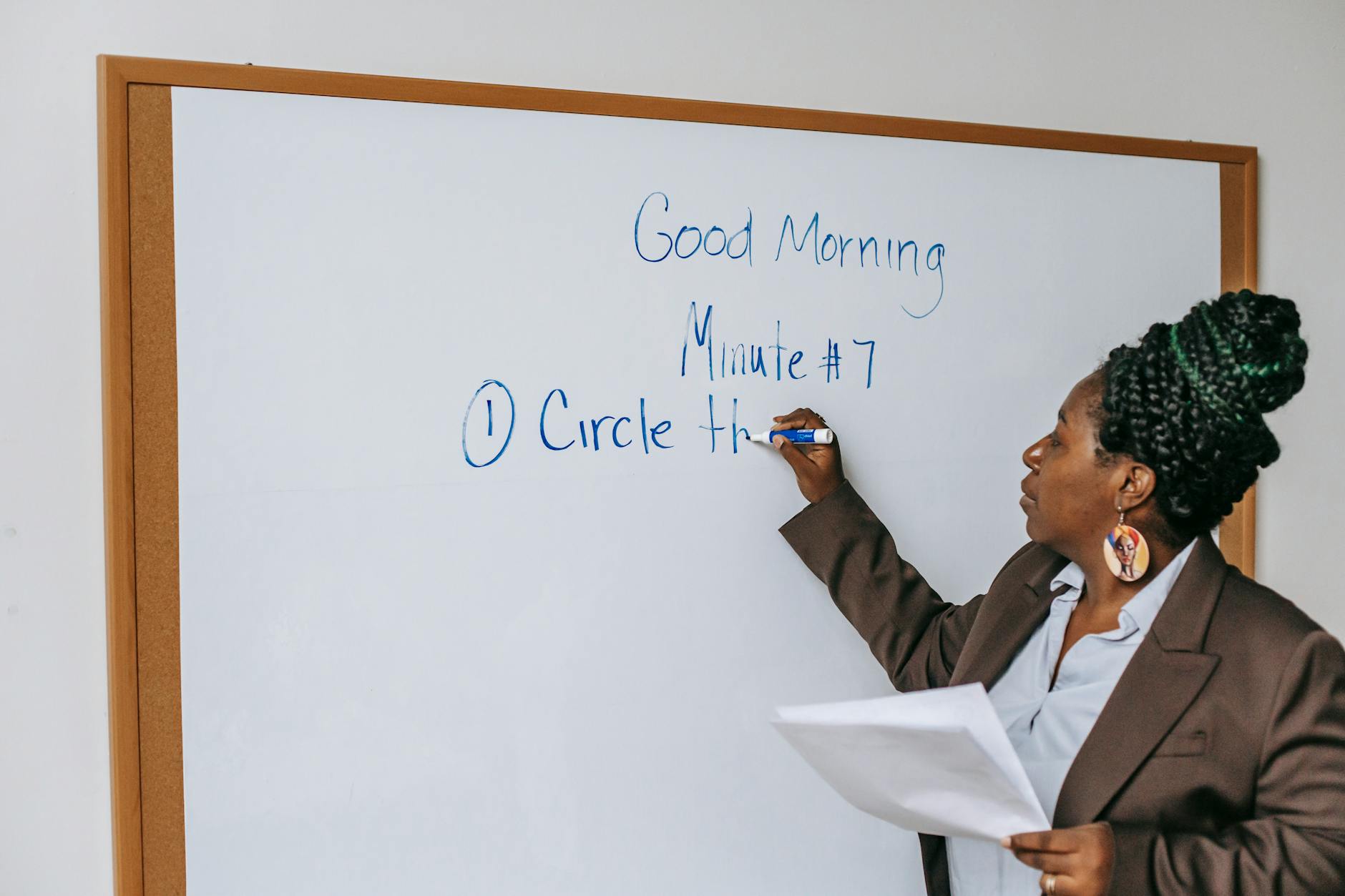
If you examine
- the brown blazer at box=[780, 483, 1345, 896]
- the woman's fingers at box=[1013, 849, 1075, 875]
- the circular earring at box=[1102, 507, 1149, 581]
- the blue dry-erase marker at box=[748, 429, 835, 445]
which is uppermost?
the blue dry-erase marker at box=[748, 429, 835, 445]

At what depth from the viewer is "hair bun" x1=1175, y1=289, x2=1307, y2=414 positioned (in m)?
0.84

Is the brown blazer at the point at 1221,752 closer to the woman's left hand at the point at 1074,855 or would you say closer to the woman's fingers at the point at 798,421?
the woman's left hand at the point at 1074,855

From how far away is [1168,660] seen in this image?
87 cm

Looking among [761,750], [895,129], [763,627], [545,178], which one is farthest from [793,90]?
[761,750]

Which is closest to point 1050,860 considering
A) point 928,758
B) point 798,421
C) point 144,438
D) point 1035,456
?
point 928,758

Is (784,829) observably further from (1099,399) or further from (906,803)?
(1099,399)

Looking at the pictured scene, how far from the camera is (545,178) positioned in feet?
3.32

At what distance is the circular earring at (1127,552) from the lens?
3.02 ft

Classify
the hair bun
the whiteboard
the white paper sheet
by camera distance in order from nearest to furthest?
the white paper sheet, the hair bun, the whiteboard

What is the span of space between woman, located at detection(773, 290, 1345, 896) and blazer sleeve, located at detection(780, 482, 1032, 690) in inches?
2.5

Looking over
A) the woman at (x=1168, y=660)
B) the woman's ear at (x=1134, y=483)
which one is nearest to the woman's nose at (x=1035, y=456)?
the woman at (x=1168, y=660)

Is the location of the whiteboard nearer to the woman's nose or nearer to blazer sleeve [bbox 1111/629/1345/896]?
the woman's nose

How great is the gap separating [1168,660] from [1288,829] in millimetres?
156

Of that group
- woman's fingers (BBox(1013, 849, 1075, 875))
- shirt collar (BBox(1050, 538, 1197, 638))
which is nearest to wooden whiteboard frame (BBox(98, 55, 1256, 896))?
woman's fingers (BBox(1013, 849, 1075, 875))
